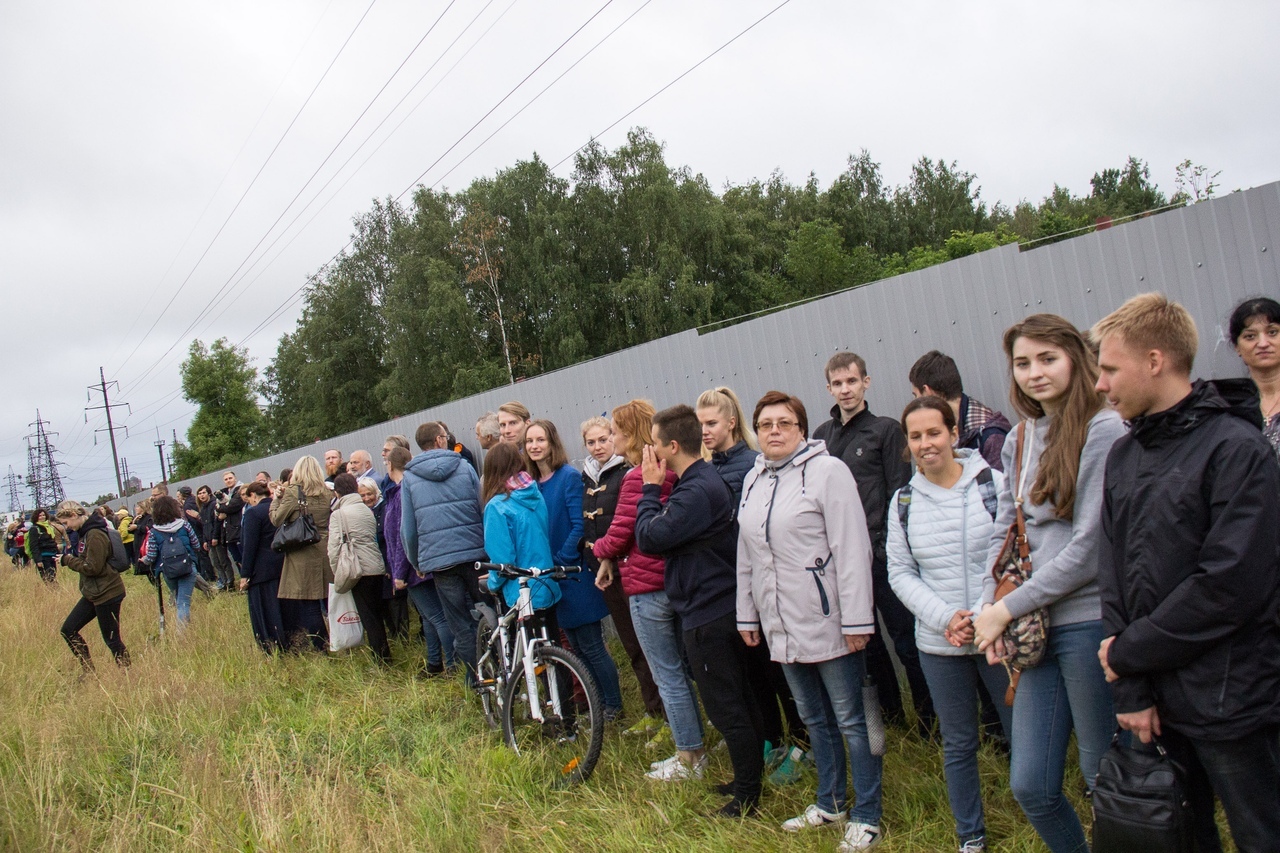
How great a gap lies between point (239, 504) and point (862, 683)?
33.4ft

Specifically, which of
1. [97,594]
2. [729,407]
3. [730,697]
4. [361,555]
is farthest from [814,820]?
[97,594]

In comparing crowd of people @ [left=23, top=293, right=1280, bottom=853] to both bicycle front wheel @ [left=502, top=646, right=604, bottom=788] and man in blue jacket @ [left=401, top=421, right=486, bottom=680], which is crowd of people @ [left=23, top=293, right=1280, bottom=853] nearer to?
man in blue jacket @ [left=401, top=421, right=486, bottom=680]

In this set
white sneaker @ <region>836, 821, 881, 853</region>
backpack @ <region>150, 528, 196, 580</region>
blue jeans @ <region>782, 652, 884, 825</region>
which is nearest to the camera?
white sneaker @ <region>836, 821, 881, 853</region>

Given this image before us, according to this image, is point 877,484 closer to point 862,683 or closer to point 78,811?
point 862,683

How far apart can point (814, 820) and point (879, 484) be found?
5.01 feet

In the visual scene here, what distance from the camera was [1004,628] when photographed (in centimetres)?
275

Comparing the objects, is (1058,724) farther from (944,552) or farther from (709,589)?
(709,589)

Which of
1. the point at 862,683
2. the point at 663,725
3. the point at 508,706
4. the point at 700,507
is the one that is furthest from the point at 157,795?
the point at 862,683

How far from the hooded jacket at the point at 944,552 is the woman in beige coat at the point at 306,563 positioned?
5726mm

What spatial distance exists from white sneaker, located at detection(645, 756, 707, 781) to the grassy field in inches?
2.7

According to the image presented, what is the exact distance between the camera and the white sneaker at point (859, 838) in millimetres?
3566

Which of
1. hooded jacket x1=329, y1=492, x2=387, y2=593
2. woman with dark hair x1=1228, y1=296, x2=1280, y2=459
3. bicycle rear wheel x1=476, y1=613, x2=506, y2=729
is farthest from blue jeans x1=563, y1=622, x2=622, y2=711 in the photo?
woman with dark hair x1=1228, y1=296, x2=1280, y2=459

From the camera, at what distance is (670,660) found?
465cm

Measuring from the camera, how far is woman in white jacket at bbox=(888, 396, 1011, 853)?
10.3 feet
